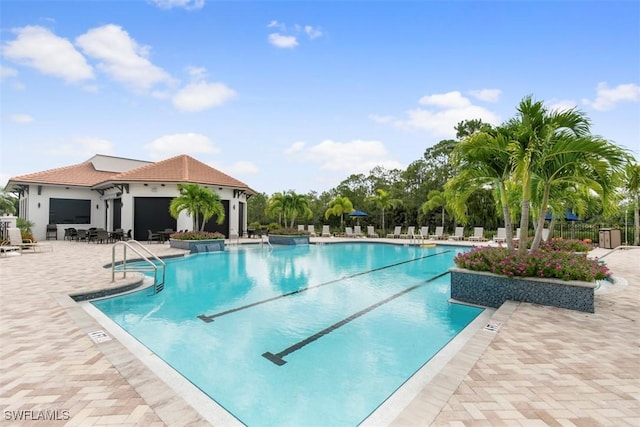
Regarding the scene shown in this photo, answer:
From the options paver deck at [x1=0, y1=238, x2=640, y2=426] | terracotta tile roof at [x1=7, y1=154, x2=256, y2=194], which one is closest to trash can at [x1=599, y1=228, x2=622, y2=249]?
paver deck at [x1=0, y1=238, x2=640, y2=426]

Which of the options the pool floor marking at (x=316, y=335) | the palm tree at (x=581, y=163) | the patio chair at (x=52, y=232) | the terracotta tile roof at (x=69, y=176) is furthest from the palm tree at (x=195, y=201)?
the palm tree at (x=581, y=163)

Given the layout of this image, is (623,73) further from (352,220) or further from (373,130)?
(352,220)

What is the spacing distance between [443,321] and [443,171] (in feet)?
81.4

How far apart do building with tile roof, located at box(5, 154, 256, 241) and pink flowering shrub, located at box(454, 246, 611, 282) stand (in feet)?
57.0

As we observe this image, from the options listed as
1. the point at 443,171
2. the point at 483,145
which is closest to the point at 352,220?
the point at 443,171

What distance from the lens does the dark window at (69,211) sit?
68.4 feet

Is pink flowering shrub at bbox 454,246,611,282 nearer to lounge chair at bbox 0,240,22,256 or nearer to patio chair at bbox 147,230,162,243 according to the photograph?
lounge chair at bbox 0,240,22,256

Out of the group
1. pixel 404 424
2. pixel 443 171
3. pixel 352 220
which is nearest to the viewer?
pixel 404 424

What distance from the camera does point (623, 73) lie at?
34.8ft

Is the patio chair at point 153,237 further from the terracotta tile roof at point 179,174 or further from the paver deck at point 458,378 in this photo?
the paver deck at point 458,378

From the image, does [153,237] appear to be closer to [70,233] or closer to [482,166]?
[70,233]

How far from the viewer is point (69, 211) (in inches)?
848

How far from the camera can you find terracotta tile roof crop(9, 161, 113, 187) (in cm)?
2002

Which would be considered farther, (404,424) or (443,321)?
(443,321)
